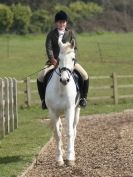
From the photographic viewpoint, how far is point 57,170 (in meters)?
11.3

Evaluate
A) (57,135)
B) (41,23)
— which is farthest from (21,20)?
(57,135)

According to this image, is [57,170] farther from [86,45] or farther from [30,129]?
[86,45]

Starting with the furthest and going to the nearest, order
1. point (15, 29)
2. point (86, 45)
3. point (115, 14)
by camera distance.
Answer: point (115, 14), point (15, 29), point (86, 45)

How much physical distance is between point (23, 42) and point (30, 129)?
49502 mm

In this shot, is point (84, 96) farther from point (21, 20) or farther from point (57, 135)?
point (21, 20)

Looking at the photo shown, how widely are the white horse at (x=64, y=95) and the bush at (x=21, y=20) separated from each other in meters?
65.6

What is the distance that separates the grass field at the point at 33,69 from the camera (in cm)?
1288

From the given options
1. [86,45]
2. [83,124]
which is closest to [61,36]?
[83,124]

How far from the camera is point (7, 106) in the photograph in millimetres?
16766

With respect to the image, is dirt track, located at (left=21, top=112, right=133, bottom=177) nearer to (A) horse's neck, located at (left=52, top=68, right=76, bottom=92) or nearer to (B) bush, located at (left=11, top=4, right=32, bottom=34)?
(A) horse's neck, located at (left=52, top=68, right=76, bottom=92)

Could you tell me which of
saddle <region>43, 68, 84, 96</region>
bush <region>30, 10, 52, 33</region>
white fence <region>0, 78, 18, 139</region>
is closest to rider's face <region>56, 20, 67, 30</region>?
saddle <region>43, 68, 84, 96</region>

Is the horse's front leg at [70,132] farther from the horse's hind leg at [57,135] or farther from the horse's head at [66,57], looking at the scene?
the horse's head at [66,57]

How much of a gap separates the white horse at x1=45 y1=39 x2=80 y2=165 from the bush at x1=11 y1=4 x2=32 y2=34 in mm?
65628

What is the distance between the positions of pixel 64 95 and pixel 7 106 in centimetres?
519
